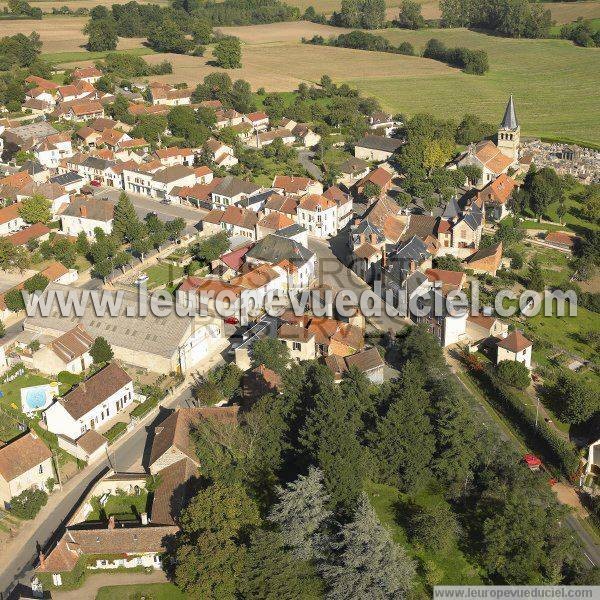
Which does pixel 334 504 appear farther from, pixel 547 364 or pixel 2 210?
pixel 2 210

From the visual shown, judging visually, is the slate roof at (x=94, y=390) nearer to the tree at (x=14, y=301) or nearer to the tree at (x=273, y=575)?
the tree at (x=14, y=301)

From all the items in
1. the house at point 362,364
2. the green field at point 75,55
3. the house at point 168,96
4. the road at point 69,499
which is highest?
the green field at point 75,55

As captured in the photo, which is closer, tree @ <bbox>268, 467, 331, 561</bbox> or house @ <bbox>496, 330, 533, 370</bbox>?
tree @ <bbox>268, 467, 331, 561</bbox>

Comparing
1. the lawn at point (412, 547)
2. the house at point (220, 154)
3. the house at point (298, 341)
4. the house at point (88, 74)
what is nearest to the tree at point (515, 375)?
the house at point (298, 341)

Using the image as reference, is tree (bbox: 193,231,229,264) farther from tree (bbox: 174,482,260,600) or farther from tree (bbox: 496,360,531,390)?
tree (bbox: 174,482,260,600)

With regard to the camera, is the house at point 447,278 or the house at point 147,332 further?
the house at point 447,278

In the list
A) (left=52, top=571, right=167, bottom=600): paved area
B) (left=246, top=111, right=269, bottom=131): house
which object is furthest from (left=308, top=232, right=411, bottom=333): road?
(left=246, top=111, right=269, bottom=131): house

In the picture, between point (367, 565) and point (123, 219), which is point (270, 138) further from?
point (367, 565)
